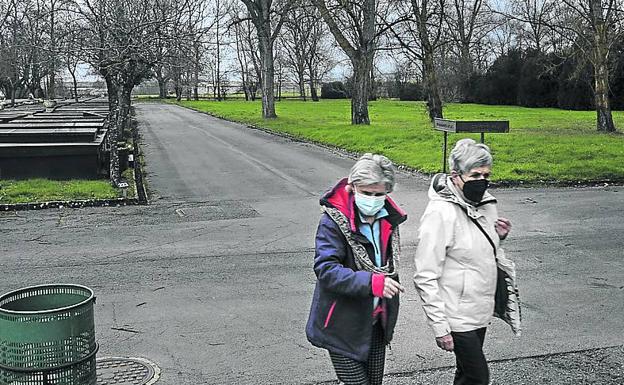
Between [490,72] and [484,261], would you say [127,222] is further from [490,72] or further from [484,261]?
[490,72]

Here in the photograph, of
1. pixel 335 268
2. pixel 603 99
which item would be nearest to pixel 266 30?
pixel 603 99

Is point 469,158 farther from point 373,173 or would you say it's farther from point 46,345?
point 46,345

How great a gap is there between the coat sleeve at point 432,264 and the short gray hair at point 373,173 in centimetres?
36

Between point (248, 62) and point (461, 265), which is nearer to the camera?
point (461, 265)

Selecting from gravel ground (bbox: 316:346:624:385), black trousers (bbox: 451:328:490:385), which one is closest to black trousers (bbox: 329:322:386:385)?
black trousers (bbox: 451:328:490:385)

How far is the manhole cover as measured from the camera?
5.50 meters

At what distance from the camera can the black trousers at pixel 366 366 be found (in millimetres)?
3941

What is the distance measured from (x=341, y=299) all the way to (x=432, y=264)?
550 millimetres

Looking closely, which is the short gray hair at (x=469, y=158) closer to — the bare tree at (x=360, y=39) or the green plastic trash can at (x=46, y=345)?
the green plastic trash can at (x=46, y=345)

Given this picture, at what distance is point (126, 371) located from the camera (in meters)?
5.72

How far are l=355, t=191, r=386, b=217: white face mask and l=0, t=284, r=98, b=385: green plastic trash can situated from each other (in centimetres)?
167

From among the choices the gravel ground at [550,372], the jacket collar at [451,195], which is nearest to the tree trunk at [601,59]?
the gravel ground at [550,372]

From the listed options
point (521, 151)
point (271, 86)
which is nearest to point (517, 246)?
point (521, 151)

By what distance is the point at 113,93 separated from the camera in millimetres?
18953
